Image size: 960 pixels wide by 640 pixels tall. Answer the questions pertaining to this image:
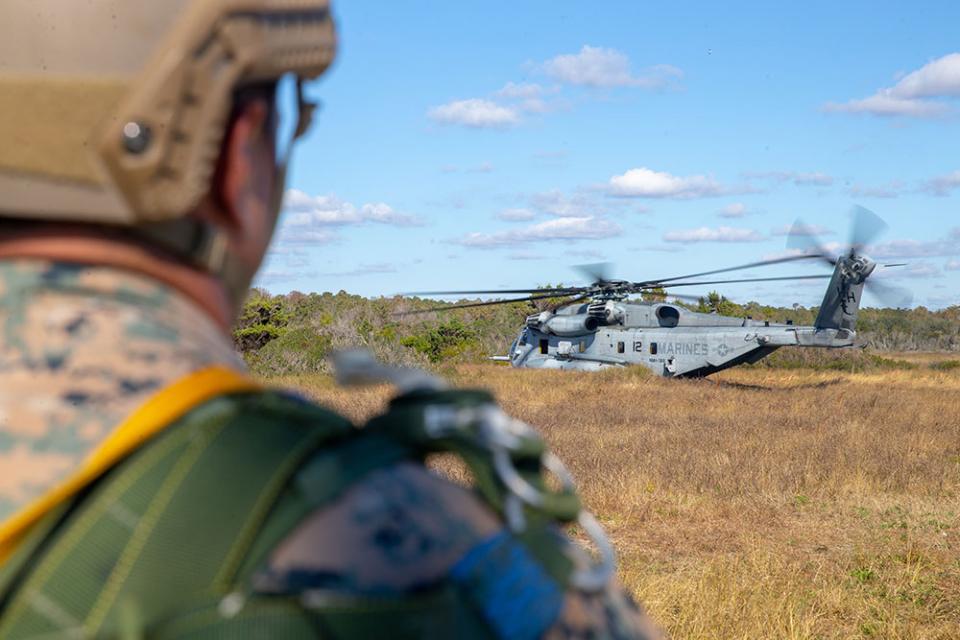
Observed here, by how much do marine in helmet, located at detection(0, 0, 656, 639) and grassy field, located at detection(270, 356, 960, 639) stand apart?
15.9 feet

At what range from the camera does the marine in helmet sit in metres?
0.77

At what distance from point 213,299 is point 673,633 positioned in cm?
487

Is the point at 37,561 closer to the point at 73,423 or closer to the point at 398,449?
the point at 73,423

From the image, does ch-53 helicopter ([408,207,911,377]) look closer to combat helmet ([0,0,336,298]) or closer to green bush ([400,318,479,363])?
green bush ([400,318,479,363])

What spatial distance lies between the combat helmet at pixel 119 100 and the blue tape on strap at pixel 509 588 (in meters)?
0.46

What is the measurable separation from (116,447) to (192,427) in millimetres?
77

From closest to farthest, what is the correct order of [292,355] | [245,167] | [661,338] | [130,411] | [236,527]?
[236,527] → [130,411] → [245,167] → [292,355] → [661,338]

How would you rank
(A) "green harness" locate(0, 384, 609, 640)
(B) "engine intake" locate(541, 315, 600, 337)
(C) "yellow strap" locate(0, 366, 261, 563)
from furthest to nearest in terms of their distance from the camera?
(B) "engine intake" locate(541, 315, 600, 337)
(C) "yellow strap" locate(0, 366, 261, 563)
(A) "green harness" locate(0, 384, 609, 640)

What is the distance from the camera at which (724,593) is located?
234 inches

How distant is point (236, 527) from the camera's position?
0.78m

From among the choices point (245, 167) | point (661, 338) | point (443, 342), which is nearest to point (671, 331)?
point (661, 338)

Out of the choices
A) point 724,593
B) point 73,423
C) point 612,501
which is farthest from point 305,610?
point 612,501

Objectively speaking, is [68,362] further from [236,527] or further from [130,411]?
[236,527]

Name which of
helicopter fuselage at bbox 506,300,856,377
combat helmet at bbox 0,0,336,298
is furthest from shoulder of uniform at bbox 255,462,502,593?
helicopter fuselage at bbox 506,300,856,377
